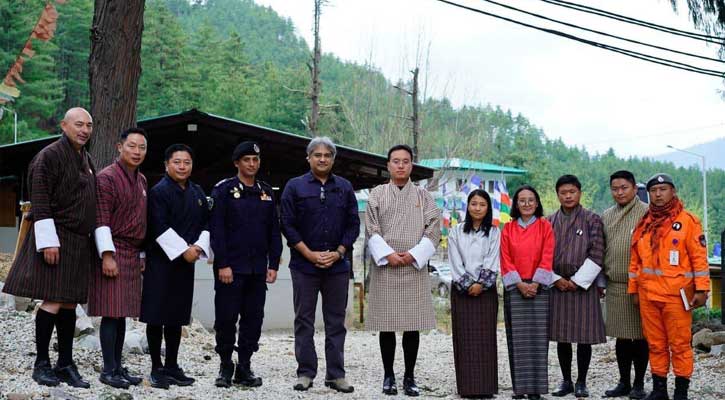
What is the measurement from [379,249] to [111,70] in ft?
11.5

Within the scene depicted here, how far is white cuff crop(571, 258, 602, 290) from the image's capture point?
613 cm

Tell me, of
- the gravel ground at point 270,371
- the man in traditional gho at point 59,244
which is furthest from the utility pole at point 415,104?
the man in traditional gho at point 59,244

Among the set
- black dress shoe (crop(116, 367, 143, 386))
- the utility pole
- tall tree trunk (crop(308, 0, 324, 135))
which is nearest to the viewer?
black dress shoe (crop(116, 367, 143, 386))

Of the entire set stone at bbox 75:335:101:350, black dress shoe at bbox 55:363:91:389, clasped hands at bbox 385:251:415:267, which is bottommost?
black dress shoe at bbox 55:363:91:389

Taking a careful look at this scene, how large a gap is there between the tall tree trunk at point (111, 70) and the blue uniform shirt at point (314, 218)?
2.64 m

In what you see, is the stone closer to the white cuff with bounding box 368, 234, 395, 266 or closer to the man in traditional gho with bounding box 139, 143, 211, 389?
the man in traditional gho with bounding box 139, 143, 211, 389

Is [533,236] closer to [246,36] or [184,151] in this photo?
[184,151]

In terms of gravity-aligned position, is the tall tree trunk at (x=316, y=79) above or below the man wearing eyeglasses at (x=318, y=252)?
above

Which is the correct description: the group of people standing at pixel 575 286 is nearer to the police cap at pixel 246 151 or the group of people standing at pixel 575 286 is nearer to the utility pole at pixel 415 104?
the police cap at pixel 246 151

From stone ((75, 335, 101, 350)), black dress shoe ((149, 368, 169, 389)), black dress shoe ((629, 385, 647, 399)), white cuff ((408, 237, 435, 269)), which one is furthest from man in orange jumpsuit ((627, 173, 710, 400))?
stone ((75, 335, 101, 350))

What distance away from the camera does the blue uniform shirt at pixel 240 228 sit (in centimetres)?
573

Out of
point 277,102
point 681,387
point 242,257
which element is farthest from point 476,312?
point 277,102

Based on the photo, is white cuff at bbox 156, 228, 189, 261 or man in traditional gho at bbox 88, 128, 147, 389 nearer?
man in traditional gho at bbox 88, 128, 147, 389

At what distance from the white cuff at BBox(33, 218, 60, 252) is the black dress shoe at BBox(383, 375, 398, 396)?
2.67 meters
